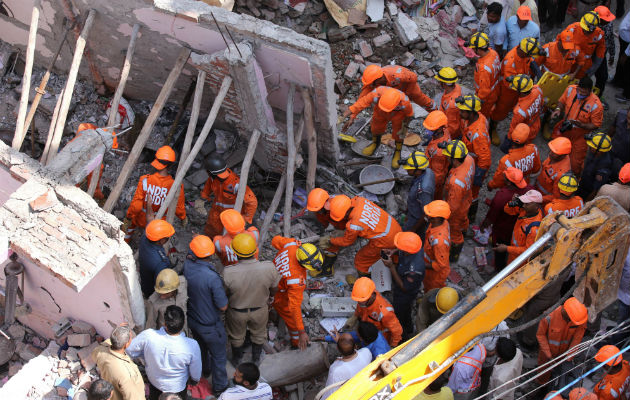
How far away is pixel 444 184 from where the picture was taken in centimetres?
875

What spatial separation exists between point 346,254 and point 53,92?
5231mm

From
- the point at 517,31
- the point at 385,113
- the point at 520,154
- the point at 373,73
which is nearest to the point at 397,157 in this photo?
the point at 385,113

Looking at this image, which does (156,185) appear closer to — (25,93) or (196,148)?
(196,148)

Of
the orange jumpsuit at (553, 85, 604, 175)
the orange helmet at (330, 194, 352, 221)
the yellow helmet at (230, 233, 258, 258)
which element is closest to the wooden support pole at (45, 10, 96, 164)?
the yellow helmet at (230, 233, 258, 258)

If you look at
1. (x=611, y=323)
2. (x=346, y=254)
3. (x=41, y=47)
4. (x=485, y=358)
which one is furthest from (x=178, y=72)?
(x=611, y=323)

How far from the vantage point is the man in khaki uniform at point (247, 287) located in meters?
7.01

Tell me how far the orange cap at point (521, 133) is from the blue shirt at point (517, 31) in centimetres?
274

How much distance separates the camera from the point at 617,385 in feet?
21.4

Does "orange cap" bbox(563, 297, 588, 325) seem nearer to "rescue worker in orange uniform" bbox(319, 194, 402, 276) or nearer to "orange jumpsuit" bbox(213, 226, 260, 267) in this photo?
"rescue worker in orange uniform" bbox(319, 194, 402, 276)

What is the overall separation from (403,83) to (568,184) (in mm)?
3037

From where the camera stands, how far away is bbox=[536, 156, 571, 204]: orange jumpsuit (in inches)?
328

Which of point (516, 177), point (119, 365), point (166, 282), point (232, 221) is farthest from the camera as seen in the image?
point (516, 177)

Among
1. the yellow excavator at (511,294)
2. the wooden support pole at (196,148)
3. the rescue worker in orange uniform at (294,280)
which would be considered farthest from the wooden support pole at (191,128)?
the yellow excavator at (511,294)

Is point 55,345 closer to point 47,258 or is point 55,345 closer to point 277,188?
point 47,258
